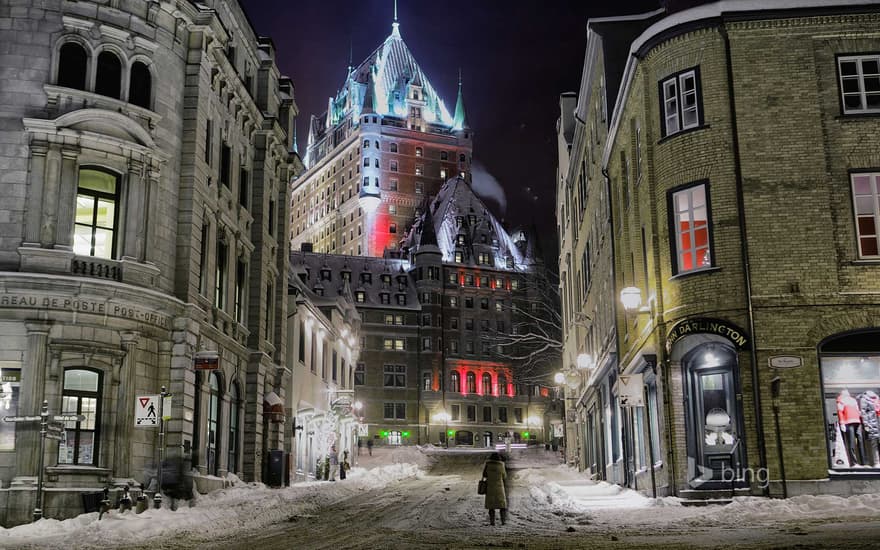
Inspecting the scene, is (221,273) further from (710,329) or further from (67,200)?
(710,329)

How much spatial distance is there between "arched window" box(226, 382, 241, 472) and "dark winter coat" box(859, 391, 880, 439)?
22.6 meters

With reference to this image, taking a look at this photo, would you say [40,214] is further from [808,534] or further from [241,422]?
[808,534]

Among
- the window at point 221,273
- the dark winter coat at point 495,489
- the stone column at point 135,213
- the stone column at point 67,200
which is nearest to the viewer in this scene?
the dark winter coat at point 495,489

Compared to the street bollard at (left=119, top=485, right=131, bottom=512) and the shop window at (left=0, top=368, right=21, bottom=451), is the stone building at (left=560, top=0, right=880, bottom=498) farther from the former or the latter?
the shop window at (left=0, top=368, right=21, bottom=451)

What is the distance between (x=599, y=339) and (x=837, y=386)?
2033 centimetres

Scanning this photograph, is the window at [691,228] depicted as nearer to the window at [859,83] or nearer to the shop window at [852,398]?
the shop window at [852,398]

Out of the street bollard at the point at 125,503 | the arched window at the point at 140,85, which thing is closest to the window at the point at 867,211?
the street bollard at the point at 125,503

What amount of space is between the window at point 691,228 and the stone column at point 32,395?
55.8 feet

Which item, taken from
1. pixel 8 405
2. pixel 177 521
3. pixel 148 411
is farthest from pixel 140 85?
pixel 177 521

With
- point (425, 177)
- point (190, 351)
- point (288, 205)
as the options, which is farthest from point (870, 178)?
point (425, 177)

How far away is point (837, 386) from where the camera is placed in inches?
920

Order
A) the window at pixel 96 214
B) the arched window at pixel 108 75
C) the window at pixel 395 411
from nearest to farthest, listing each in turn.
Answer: the window at pixel 96 214, the arched window at pixel 108 75, the window at pixel 395 411

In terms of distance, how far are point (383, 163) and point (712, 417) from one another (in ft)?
505

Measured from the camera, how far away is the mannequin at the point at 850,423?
2292 centimetres
